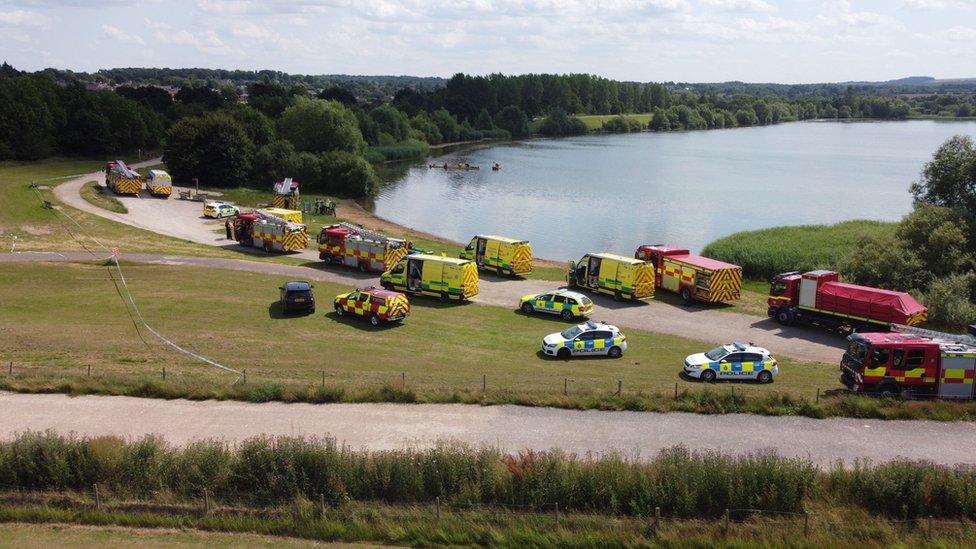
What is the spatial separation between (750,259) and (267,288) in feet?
103

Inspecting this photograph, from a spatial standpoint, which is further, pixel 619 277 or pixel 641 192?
pixel 641 192

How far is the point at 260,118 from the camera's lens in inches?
3905

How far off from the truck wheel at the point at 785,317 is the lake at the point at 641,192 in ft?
89.1

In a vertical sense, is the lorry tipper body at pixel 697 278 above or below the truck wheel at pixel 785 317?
above

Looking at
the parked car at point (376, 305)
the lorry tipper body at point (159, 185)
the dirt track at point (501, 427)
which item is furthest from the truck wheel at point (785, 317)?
the lorry tipper body at point (159, 185)

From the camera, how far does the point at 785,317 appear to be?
1500 inches

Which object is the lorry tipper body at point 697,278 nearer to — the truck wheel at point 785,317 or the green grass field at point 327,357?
the truck wheel at point 785,317

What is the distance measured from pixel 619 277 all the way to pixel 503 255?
24.8ft

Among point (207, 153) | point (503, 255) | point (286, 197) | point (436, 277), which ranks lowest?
point (436, 277)

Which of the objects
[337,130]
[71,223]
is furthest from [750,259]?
[337,130]

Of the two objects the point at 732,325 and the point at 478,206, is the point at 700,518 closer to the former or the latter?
the point at 732,325

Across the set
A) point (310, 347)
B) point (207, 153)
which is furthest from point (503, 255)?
point (207, 153)

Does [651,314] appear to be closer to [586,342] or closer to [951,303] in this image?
[586,342]

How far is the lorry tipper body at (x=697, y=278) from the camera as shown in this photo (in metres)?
40.6
